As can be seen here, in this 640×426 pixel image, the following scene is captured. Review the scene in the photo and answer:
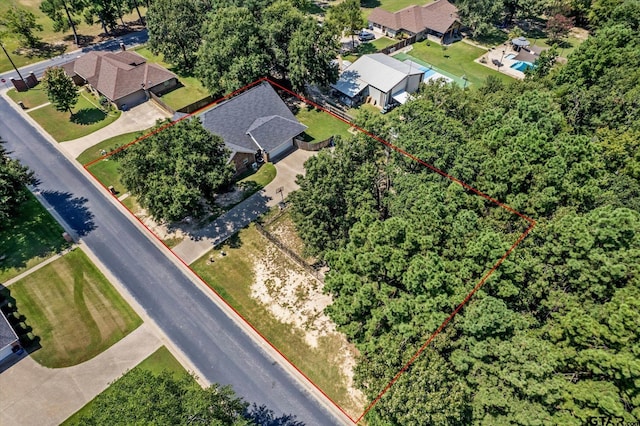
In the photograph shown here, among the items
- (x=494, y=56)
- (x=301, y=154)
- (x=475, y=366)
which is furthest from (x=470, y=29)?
(x=475, y=366)

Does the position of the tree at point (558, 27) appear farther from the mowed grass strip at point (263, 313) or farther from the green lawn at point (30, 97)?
the green lawn at point (30, 97)

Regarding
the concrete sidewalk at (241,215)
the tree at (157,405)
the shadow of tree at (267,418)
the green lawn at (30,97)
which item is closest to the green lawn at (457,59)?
the concrete sidewalk at (241,215)

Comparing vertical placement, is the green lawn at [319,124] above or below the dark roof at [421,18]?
below

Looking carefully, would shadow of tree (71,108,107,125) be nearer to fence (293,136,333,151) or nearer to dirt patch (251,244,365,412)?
fence (293,136,333,151)

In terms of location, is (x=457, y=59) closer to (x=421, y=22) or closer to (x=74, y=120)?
(x=421, y=22)

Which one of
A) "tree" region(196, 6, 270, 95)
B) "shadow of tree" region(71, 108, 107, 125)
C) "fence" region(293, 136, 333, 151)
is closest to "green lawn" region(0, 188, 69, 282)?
"shadow of tree" region(71, 108, 107, 125)
